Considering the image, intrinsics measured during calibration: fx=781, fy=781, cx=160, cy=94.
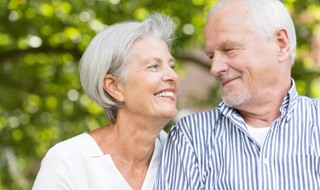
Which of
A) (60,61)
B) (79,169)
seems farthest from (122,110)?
(60,61)

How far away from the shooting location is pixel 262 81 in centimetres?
356

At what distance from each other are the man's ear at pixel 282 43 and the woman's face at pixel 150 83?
497 mm

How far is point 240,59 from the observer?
3529 millimetres

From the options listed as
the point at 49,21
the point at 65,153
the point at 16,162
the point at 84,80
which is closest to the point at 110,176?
the point at 65,153

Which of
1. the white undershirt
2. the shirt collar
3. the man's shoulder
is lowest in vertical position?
the white undershirt

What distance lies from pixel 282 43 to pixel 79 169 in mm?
1098

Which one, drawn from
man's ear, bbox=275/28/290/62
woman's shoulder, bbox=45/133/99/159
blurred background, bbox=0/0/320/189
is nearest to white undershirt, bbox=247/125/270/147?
man's ear, bbox=275/28/290/62

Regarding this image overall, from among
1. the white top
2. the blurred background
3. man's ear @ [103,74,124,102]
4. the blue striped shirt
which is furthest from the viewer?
the blurred background

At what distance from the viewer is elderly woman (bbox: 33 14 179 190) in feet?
11.7

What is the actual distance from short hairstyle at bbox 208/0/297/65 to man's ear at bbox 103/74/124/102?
54 centimetres

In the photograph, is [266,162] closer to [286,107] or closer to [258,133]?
[258,133]

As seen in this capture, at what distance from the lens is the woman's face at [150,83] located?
3.57m

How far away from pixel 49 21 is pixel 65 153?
4.54 m

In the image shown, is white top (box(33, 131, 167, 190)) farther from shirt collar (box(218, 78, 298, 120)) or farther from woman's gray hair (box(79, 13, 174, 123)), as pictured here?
shirt collar (box(218, 78, 298, 120))
